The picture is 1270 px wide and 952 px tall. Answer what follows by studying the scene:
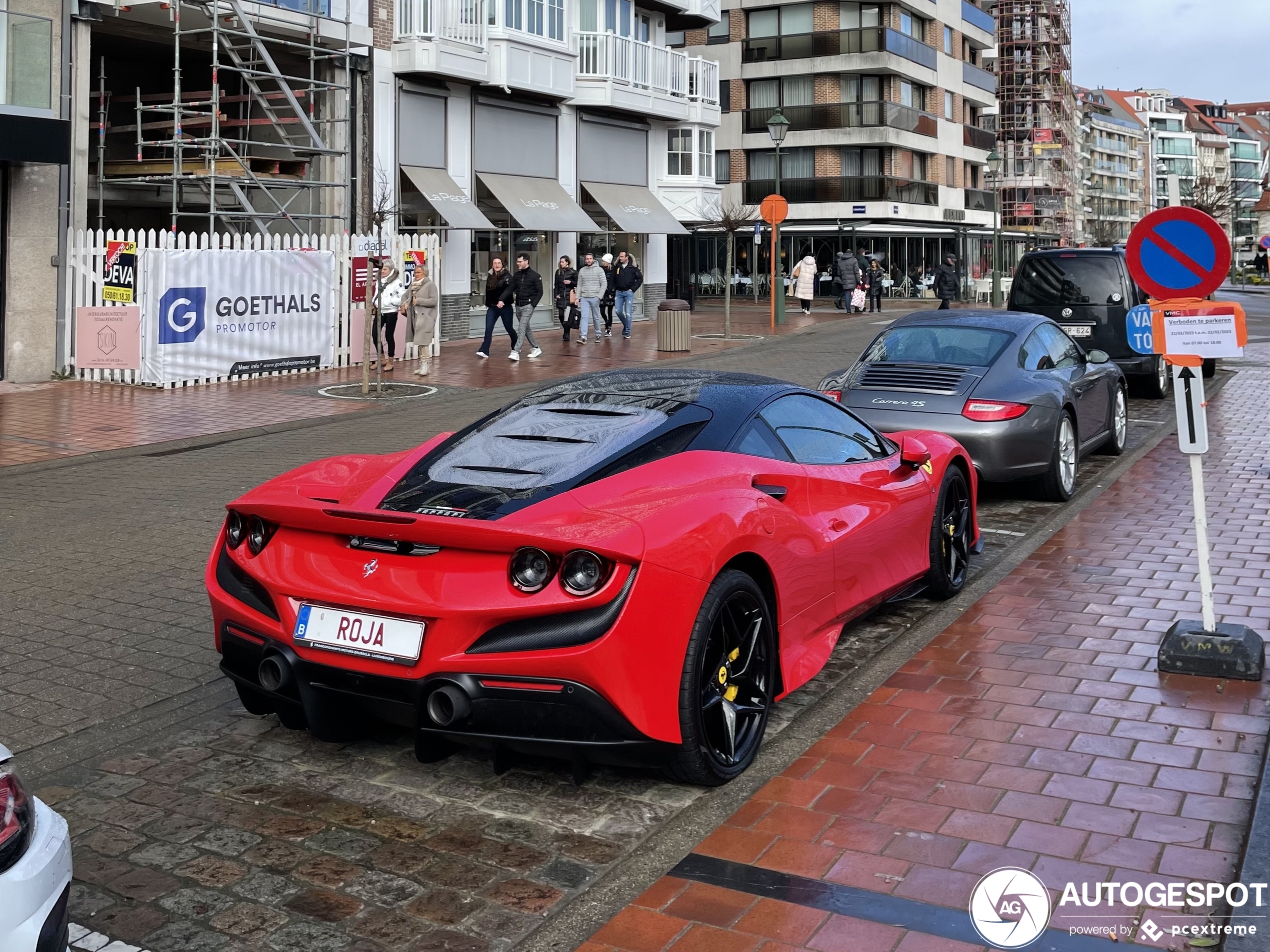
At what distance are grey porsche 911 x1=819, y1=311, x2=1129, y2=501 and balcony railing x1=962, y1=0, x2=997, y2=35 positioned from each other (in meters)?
62.6

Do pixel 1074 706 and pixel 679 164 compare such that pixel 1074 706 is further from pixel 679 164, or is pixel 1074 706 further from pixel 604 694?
pixel 679 164

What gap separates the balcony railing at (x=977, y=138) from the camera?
68562 mm

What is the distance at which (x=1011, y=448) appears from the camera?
9.52 meters

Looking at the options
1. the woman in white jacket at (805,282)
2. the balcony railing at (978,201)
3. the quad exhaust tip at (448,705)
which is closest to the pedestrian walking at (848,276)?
the woman in white jacket at (805,282)

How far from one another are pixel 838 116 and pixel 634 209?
84.2 feet

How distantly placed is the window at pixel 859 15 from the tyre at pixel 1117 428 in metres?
49.7

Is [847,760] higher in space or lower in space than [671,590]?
lower

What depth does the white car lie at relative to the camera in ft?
8.29

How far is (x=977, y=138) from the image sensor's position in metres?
70.5

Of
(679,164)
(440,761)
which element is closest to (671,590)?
(440,761)

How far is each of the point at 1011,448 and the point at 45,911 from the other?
25.9ft

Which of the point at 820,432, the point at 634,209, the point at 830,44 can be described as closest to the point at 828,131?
the point at 830,44

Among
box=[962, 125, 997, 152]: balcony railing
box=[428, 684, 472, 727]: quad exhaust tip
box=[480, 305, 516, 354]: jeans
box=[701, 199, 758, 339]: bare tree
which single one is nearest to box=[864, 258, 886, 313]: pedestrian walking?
box=[701, 199, 758, 339]: bare tree

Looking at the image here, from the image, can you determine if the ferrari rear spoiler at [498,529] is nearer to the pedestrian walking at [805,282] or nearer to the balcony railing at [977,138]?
the pedestrian walking at [805,282]
